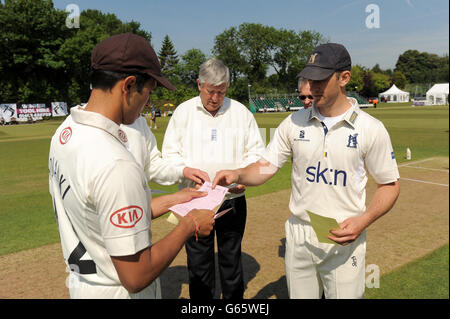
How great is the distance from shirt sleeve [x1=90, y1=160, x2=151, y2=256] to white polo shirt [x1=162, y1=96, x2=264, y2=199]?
7.12ft

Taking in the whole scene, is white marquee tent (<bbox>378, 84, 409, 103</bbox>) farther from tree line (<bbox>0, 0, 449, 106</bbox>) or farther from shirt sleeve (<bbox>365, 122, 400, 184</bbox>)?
shirt sleeve (<bbox>365, 122, 400, 184</bbox>)

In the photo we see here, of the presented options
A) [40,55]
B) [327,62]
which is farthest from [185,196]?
[40,55]

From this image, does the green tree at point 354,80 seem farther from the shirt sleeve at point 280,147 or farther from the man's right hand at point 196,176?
the man's right hand at point 196,176

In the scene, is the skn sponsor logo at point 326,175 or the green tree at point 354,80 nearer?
the skn sponsor logo at point 326,175

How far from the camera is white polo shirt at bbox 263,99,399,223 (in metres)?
2.41

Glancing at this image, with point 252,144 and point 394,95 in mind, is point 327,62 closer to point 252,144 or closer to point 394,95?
point 252,144

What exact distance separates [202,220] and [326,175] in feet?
3.67

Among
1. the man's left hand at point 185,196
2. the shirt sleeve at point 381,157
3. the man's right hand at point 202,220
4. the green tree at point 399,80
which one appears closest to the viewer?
the man's right hand at point 202,220

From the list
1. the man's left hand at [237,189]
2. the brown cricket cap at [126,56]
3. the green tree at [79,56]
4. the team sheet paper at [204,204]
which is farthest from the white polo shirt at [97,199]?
the green tree at [79,56]

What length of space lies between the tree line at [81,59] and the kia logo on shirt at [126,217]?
433 inches

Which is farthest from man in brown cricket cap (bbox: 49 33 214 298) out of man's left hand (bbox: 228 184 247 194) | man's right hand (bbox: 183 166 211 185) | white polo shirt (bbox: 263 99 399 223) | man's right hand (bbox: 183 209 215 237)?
man's left hand (bbox: 228 184 247 194)

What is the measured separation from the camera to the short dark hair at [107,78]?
157cm

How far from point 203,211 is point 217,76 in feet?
6.50
